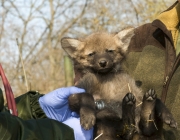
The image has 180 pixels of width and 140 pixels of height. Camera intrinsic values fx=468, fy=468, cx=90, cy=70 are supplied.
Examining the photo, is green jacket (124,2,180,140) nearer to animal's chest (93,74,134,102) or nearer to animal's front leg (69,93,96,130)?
animal's chest (93,74,134,102)

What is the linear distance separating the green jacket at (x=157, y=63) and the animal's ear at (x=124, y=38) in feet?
0.60

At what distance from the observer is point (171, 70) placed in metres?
3.85

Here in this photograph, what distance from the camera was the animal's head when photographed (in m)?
3.69

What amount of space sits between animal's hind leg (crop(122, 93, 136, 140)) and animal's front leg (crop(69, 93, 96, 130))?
22cm

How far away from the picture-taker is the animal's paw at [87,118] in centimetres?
320

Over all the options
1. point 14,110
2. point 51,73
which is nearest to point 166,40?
point 14,110

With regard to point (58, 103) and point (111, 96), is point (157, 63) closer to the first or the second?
point (111, 96)

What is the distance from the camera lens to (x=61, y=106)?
356 cm

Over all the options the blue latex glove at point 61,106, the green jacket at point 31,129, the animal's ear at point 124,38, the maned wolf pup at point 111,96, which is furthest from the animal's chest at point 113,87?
the green jacket at point 31,129

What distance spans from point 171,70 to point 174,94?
0.66 feet

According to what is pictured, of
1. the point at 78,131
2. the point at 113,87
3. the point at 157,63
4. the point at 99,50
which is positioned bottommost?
the point at 78,131

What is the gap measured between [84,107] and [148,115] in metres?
0.46

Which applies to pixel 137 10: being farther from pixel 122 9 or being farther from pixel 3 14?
pixel 3 14

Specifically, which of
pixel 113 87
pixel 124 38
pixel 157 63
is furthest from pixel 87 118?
pixel 157 63
